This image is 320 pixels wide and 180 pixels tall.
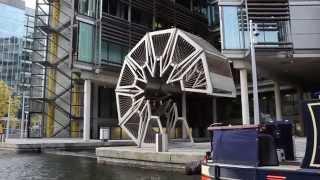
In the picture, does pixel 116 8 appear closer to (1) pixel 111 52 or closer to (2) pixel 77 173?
→ (1) pixel 111 52

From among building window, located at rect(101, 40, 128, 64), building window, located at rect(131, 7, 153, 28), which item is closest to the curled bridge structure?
building window, located at rect(101, 40, 128, 64)

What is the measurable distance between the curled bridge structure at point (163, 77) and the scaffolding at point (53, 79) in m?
25.4

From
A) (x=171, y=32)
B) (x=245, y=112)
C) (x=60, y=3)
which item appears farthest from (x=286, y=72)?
(x=60, y=3)

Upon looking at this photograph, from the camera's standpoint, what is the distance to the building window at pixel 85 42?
4200 centimetres

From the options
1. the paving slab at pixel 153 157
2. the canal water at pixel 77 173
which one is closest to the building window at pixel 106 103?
the paving slab at pixel 153 157

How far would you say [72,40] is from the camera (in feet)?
144

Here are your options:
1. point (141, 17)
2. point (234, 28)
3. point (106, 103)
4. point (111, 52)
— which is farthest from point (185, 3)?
point (234, 28)

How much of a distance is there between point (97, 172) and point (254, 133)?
1112 centimetres

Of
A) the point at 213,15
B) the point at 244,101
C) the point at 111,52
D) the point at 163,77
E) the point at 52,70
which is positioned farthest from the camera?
the point at 213,15

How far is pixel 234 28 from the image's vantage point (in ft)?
118

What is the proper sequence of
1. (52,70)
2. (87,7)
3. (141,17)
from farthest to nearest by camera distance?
(52,70) < (141,17) < (87,7)

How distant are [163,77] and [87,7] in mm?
22510

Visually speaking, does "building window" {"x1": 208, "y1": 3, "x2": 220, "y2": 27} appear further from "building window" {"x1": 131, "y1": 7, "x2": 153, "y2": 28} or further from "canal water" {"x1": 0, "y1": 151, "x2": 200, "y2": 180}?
"canal water" {"x1": 0, "y1": 151, "x2": 200, "y2": 180}

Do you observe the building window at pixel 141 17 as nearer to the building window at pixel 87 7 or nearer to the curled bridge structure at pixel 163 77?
the building window at pixel 87 7
